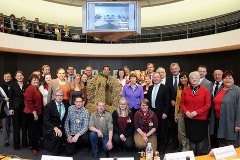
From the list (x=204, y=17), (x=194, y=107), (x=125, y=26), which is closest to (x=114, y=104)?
(x=194, y=107)

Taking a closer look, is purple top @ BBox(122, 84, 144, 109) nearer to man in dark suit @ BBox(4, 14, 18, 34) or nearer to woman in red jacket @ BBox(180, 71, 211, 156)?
woman in red jacket @ BBox(180, 71, 211, 156)

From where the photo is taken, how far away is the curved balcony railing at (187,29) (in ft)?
34.3

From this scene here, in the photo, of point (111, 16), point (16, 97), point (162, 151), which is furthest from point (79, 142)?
point (111, 16)

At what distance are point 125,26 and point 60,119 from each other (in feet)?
7.43

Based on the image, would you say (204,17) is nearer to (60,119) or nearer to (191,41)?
(191,41)

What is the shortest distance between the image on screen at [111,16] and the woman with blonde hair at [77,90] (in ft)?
6.14

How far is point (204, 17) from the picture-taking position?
13.2 m

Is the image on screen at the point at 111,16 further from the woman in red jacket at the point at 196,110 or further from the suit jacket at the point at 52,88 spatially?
the suit jacket at the point at 52,88

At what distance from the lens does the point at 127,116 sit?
4.77 m

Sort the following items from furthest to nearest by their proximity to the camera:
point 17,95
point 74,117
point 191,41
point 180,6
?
point 180,6, point 191,41, point 17,95, point 74,117

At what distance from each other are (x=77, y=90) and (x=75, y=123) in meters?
0.74

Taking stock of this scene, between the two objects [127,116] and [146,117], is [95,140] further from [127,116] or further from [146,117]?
[146,117]

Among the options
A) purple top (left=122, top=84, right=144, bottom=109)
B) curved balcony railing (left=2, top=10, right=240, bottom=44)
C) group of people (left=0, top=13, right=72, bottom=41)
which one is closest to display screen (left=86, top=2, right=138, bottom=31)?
purple top (left=122, top=84, right=144, bottom=109)

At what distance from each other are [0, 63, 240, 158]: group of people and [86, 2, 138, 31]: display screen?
5.03ft
